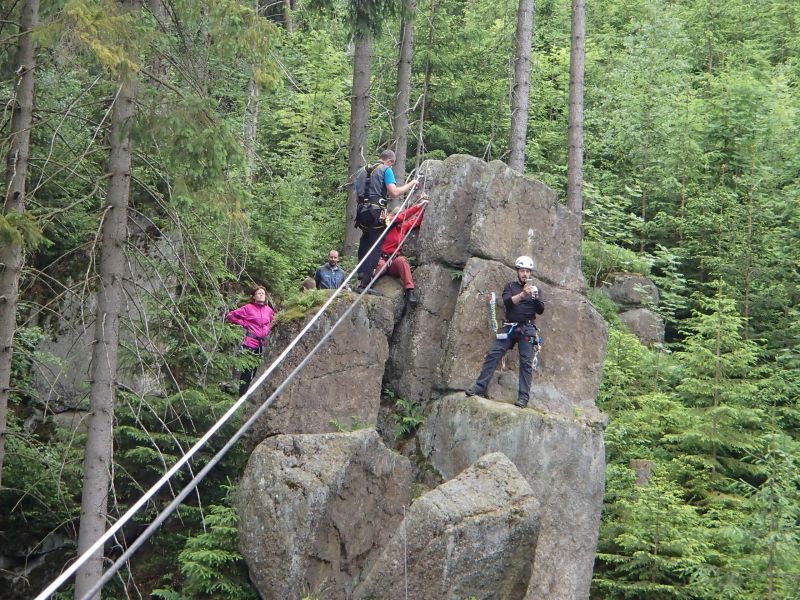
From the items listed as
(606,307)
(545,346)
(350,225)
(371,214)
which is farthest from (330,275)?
(606,307)

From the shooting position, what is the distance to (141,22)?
9703 mm

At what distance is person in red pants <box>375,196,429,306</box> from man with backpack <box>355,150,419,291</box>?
0.19m

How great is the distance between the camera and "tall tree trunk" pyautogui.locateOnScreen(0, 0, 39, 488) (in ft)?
35.0

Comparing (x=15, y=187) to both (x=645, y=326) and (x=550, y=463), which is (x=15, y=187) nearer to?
(x=550, y=463)

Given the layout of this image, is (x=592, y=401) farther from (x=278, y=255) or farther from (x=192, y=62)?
(x=192, y=62)

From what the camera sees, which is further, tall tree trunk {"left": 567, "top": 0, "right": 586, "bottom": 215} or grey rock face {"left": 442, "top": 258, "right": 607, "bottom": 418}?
tall tree trunk {"left": 567, "top": 0, "right": 586, "bottom": 215}

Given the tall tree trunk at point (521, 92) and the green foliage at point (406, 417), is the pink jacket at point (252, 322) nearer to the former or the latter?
the green foliage at point (406, 417)

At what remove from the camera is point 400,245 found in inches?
535

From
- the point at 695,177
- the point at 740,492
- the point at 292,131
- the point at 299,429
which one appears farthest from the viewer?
the point at 292,131

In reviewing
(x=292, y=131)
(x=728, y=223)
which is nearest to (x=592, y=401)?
(x=728, y=223)

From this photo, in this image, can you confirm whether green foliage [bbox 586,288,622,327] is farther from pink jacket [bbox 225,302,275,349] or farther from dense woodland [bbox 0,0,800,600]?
pink jacket [bbox 225,302,275,349]

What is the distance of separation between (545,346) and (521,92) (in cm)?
796

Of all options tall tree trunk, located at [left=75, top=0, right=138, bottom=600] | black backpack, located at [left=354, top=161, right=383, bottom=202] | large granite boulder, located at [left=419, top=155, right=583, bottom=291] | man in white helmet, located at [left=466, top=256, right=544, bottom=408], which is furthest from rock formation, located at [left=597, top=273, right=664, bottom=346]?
tall tree trunk, located at [left=75, top=0, right=138, bottom=600]

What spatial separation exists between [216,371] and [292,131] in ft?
42.6
